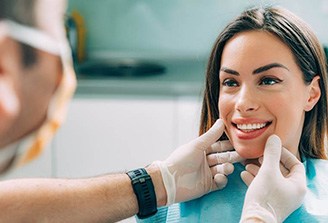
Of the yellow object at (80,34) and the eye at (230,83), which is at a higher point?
the eye at (230,83)

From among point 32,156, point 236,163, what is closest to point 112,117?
point 236,163

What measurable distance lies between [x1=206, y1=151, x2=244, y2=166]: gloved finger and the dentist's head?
94 centimetres

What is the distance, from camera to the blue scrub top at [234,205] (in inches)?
56.7

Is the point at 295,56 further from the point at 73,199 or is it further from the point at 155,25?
the point at 155,25

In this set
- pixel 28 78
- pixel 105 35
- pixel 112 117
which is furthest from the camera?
pixel 105 35

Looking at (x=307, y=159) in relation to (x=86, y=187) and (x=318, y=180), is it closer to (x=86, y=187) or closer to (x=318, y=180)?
(x=318, y=180)

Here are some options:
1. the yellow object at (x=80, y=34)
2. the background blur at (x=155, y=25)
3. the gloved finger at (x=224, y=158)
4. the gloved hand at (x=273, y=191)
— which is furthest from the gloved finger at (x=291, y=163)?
the yellow object at (x=80, y=34)

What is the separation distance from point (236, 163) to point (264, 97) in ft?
0.71

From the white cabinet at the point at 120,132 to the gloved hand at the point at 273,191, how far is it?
1.31 meters

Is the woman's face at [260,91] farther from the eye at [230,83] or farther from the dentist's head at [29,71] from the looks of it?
the dentist's head at [29,71]

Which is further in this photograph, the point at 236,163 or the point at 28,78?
the point at 236,163

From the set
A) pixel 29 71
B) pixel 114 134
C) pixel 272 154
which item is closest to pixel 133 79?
pixel 114 134

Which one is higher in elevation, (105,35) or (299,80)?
(299,80)

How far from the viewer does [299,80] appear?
1.48 meters
